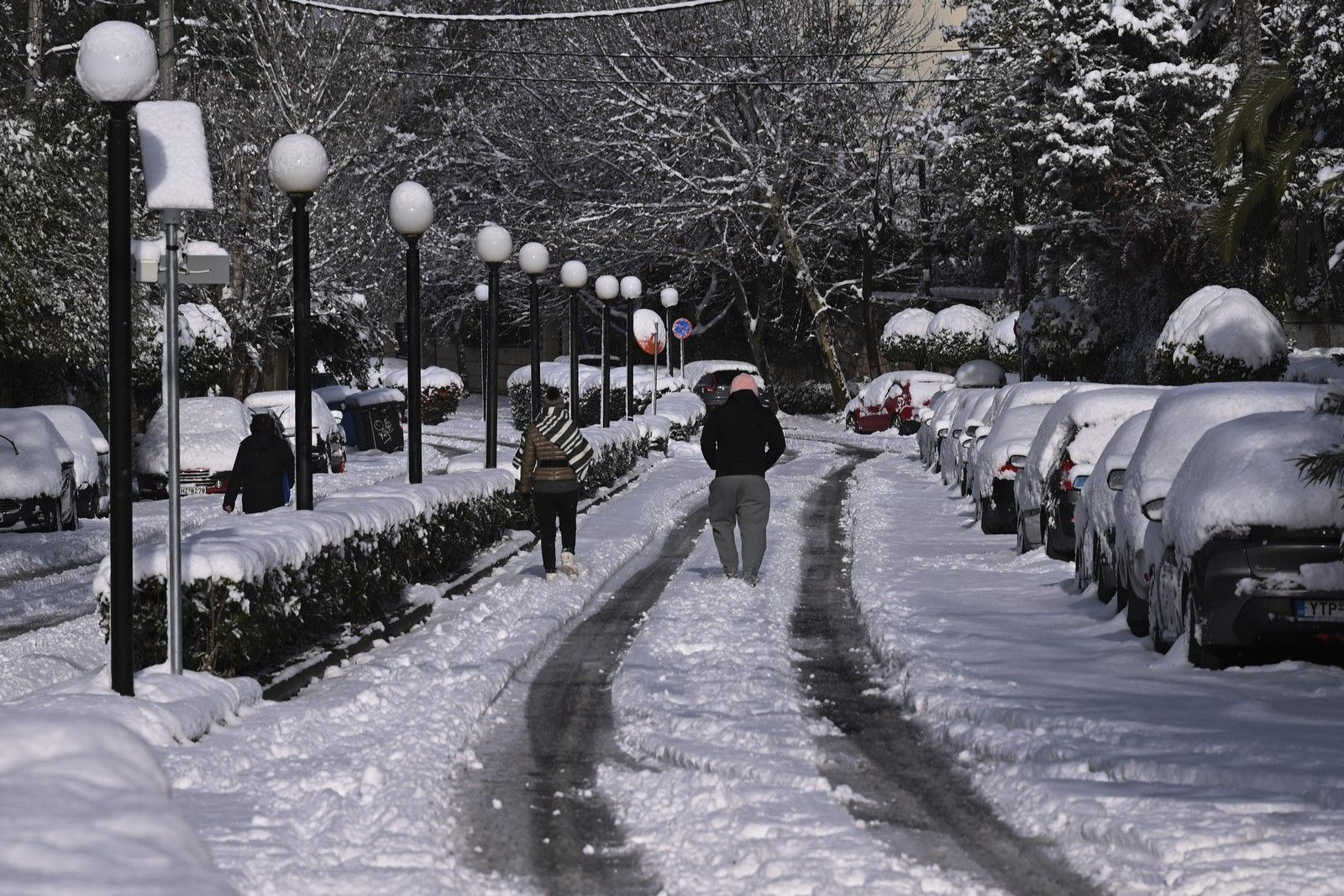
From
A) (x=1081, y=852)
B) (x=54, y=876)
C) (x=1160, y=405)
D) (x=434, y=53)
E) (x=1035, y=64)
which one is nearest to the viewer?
(x=54, y=876)

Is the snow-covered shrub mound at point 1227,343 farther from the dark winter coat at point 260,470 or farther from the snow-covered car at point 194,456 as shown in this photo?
the dark winter coat at point 260,470

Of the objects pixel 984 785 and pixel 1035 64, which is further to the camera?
pixel 1035 64

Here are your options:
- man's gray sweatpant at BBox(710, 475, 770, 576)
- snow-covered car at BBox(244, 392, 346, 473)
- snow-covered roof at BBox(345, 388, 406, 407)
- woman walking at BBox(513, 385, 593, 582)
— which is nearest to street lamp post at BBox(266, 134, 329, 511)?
woman walking at BBox(513, 385, 593, 582)

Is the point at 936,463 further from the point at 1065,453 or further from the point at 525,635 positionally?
the point at 525,635

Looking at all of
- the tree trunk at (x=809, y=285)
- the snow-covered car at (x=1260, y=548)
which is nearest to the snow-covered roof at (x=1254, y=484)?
the snow-covered car at (x=1260, y=548)

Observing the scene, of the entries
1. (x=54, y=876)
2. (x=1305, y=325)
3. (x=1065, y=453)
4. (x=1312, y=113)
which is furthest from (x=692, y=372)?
(x=54, y=876)

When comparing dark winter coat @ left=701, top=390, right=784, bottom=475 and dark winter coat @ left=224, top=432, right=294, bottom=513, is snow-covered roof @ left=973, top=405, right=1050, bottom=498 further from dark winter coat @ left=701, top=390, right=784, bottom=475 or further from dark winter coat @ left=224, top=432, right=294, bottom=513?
dark winter coat @ left=224, top=432, right=294, bottom=513

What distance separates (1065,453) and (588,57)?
120 ft

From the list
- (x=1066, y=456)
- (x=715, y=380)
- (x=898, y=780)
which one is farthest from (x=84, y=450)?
(x=715, y=380)

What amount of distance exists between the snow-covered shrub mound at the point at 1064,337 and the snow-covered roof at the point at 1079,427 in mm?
22439

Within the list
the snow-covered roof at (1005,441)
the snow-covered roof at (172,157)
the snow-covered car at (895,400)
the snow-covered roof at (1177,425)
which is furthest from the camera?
the snow-covered car at (895,400)

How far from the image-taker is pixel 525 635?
1178 cm

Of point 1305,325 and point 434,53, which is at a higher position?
point 434,53

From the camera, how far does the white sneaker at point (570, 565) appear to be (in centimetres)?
1526
